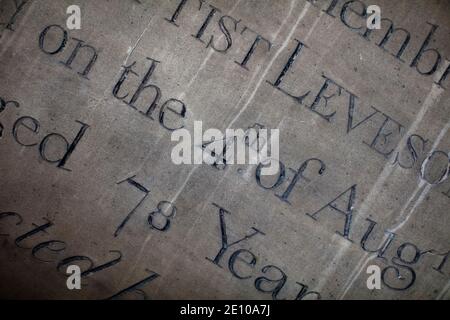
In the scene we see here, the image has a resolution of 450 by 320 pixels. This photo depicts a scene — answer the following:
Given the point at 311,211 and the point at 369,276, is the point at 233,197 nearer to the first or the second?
the point at 311,211

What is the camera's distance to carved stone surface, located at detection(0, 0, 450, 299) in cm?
211

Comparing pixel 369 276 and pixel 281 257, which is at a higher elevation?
pixel 369 276

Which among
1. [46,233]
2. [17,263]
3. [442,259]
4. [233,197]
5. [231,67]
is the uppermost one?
[231,67]

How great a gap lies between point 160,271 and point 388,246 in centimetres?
130

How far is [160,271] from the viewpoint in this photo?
7.27 feet

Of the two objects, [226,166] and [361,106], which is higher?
[361,106]

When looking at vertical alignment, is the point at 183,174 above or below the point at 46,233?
above

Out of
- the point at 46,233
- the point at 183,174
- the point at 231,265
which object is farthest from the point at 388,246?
the point at 46,233

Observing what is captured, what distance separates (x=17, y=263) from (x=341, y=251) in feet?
5.97

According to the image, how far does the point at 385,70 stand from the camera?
219 cm

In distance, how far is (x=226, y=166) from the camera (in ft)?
7.13

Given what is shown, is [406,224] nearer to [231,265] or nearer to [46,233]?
[231,265]

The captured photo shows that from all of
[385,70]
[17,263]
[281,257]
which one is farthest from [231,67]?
[17,263]

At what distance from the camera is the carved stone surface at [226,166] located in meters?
2.11
